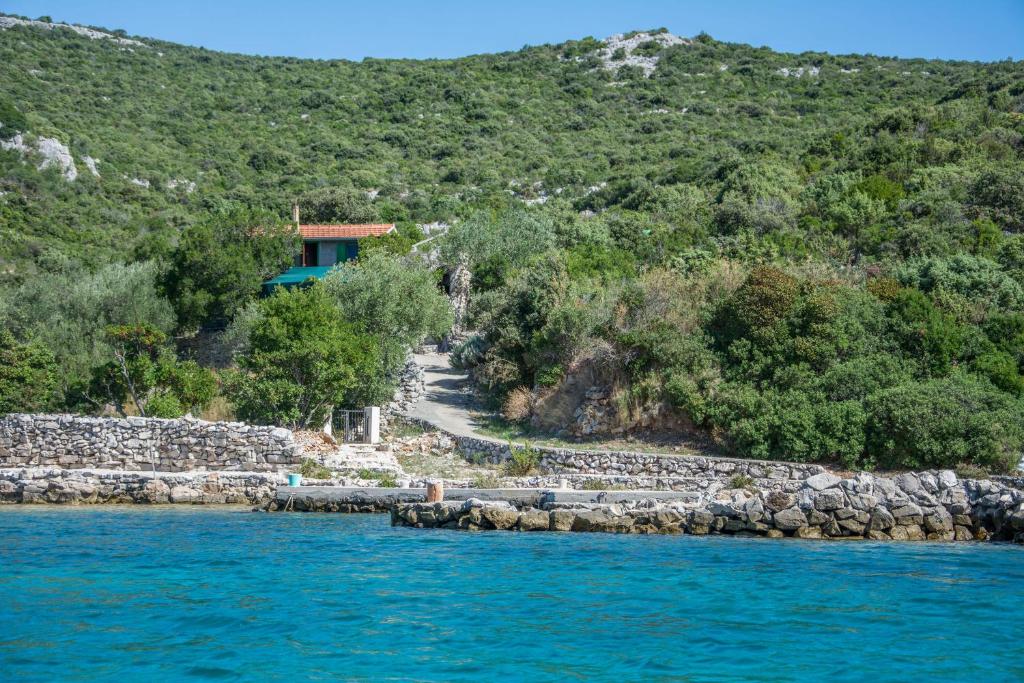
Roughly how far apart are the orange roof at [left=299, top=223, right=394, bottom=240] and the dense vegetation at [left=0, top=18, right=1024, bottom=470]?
334 centimetres

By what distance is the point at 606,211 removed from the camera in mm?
61000

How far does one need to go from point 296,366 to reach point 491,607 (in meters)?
17.8

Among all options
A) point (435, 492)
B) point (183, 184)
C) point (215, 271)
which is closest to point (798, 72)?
point (183, 184)

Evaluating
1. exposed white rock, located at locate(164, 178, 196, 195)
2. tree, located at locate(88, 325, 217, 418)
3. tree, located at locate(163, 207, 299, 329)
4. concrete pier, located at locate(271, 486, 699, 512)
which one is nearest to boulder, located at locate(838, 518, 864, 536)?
concrete pier, located at locate(271, 486, 699, 512)

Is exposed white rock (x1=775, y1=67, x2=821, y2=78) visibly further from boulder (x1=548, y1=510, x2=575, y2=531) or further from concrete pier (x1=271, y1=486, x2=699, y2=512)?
boulder (x1=548, y1=510, x2=575, y2=531)

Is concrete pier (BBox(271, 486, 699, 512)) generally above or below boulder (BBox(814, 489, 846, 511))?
below

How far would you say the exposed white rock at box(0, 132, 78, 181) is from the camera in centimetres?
6656

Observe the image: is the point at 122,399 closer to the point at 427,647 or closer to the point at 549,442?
the point at 549,442

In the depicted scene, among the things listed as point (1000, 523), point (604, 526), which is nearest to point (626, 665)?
point (604, 526)

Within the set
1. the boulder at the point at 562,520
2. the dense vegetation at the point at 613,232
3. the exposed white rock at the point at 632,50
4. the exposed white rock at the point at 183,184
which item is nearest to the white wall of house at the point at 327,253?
the dense vegetation at the point at 613,232

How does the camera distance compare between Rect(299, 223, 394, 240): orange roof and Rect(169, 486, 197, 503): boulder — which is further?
Rect(299, 223, 394, 240): orange roof

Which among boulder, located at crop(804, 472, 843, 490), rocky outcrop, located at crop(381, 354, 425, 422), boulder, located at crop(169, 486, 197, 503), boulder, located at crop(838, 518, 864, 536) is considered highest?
rocky outcrop, located at crop(381, 354, 425, 422)

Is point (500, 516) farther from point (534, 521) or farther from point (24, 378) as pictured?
point (24, 378)

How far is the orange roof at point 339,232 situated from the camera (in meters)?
51.0
